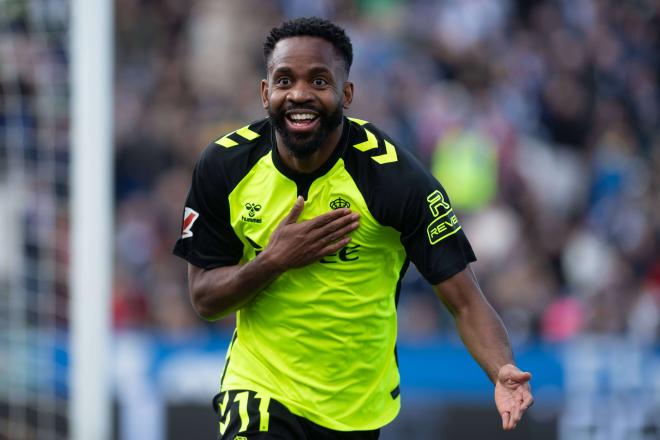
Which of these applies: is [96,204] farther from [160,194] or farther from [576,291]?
[576,291]

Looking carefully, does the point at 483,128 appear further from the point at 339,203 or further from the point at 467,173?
the point at 339,203

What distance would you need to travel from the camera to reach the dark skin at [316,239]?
15.5 feet

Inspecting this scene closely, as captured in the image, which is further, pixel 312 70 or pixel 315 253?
pixel 315 253

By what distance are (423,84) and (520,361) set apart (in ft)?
13.2

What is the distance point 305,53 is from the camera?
4750mm

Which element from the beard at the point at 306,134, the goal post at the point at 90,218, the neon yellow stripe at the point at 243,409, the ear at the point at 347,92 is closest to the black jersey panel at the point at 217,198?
the beard at the point at 306,134

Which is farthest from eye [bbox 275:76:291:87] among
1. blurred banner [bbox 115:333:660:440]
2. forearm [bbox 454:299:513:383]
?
blurred banner [bbox 115:333:660:440]

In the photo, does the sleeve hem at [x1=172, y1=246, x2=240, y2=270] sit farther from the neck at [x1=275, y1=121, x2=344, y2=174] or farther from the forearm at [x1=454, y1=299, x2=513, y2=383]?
the forearm at [x1=454, y1=299, x2=513, y2=383]

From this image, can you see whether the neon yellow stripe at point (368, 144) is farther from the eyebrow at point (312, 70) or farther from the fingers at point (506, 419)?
the fingers at point (506, 419)

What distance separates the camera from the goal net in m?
8.72

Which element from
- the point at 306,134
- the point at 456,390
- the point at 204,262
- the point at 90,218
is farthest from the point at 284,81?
the point at 456,390

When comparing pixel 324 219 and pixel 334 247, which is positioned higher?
pixel 324 219

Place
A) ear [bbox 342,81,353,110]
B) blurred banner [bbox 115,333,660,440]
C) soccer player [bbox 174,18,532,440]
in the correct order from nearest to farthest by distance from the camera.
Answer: soccer player [bbox 174,18,532,440] → ear [bbox 342,81,353,110] → blurred banner [bbox 115,333,660,440]

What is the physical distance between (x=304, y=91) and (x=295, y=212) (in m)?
0.50
